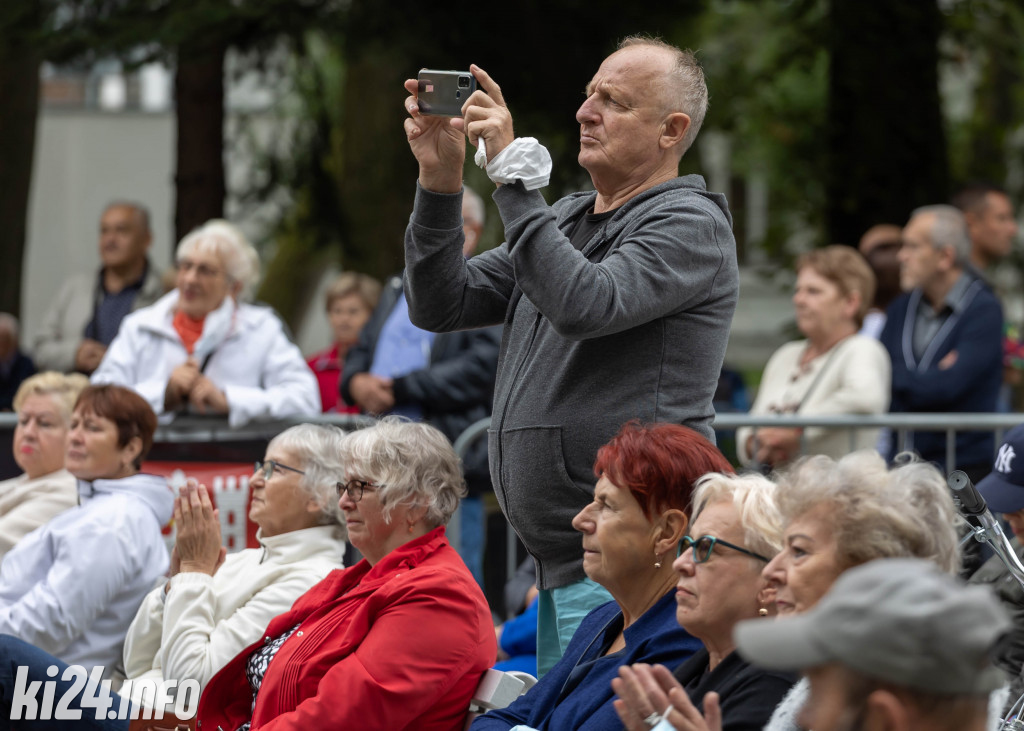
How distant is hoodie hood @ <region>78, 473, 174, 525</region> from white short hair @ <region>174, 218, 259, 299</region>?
5.08 ft

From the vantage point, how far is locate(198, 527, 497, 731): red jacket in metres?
3.39

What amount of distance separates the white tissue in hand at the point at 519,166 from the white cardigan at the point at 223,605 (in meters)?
1.79

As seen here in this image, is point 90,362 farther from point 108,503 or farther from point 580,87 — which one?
point 580,87

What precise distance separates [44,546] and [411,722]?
1882 millimetres

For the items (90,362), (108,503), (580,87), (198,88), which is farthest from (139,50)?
(108,503)

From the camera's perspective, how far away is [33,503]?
525 centimetres

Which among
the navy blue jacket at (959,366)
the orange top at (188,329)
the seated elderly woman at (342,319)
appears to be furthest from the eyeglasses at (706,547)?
the seated elderly woman at (342,319)

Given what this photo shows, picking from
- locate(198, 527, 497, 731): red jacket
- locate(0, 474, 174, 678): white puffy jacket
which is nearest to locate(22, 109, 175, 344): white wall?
locate(0, 474, 174, 678): white puffy jacket

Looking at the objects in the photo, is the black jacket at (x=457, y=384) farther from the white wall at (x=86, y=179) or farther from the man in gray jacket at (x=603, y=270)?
the white wall at (x=86, y=179)

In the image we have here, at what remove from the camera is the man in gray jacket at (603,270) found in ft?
10.2

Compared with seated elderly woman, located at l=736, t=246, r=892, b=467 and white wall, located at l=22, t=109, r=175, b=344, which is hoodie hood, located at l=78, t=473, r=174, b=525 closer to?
seated elderly woman, located at l=736, t=246, r=892, b=467

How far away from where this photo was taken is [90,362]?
715 cm

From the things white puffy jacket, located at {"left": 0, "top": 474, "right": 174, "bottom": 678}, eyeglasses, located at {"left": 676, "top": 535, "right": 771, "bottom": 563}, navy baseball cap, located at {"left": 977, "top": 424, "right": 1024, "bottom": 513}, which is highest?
navy baseball cap, located at {"left": 977, "top": 424, "right": 1024, "bottom": 513}

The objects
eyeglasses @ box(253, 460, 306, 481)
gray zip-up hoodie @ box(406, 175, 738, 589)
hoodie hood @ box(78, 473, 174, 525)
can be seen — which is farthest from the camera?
hoodie hood @ box(78, 473, 174, 525)
